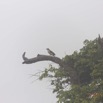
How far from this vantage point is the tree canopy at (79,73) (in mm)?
16312

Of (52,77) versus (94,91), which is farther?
(52,77)

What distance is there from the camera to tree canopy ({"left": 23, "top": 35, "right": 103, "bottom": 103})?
16312 millimetres

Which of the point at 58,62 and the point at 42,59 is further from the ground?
the point at 42,59

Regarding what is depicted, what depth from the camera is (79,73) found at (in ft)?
58.8

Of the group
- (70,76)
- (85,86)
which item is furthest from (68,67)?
(85,86)

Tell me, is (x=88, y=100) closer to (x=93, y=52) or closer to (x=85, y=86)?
(x=85, y=86)

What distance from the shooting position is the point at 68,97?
1669 centimetres

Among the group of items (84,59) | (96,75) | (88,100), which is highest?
(84,59)

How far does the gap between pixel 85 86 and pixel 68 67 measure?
5.31ft

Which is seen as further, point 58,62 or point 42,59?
point 58,62

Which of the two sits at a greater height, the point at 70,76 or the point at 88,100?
the point at 70,76

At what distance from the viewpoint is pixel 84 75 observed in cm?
1809

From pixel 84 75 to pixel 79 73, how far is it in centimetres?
35

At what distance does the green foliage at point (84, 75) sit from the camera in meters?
16.2
